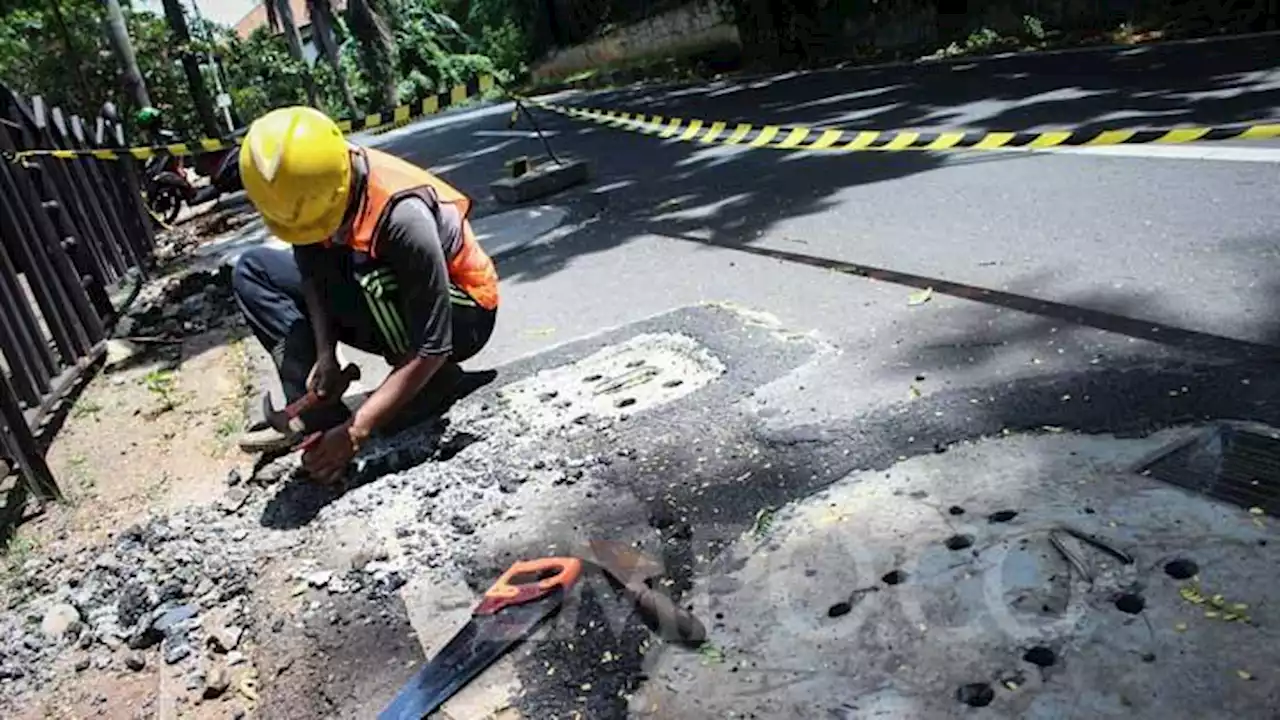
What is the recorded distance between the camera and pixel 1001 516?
2441 millimetres

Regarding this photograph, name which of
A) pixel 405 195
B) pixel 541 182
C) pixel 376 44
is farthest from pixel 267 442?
pixel 376 44

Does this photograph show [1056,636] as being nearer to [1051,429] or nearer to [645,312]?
[1051,429]

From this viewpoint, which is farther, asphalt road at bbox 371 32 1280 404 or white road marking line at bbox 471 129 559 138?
white road marking line at bbox 471 129 559 138

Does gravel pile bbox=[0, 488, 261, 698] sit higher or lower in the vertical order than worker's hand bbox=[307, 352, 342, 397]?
lower

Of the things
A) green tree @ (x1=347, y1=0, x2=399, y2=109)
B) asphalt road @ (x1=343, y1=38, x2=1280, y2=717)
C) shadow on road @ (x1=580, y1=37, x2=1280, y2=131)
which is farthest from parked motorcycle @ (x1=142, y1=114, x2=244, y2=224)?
green tree @ (x1=347, y1=0, x2=399, y2=109)

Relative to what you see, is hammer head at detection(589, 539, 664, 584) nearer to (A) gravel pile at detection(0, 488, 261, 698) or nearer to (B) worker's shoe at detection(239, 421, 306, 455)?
(A) gravel pile at detection(0, 488, 261, 698)

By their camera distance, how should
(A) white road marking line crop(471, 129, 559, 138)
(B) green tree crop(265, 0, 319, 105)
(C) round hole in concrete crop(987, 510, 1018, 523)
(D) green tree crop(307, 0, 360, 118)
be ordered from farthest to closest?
(D) green tree crop(307, 0, 360, 118) → (B) green tree crop(265, 0, 319, 105) → (A) white road marking line crop(471, 129, 559, 138) → (C) round hole in concrete crop(987, 510, 1018, 523)

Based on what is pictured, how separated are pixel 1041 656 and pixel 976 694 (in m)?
0.16

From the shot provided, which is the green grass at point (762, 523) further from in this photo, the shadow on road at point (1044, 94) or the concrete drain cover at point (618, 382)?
the shadow on road at point (1044, 94)

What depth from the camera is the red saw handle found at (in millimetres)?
2463

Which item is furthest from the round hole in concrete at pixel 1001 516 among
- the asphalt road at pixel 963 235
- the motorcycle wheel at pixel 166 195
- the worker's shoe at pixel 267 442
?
the motorcycle wheel at pixel 166 195

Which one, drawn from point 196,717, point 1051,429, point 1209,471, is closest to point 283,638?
point 196,717

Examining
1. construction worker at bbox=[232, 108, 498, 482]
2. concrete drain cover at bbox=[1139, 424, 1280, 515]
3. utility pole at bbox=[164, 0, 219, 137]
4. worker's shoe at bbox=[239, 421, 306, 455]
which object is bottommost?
concrete drain cover at bbox=[1139, 424, 1280, 515]

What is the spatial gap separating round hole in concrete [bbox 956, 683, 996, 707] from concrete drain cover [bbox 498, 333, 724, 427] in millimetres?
1827
